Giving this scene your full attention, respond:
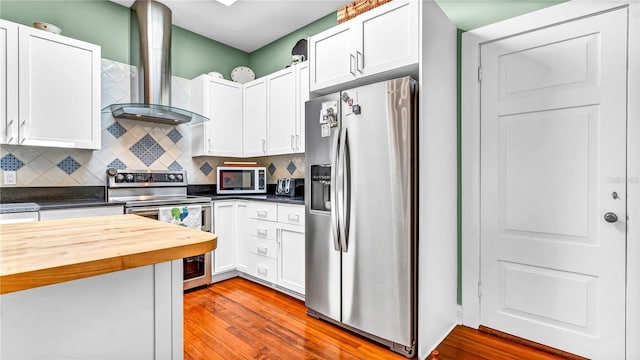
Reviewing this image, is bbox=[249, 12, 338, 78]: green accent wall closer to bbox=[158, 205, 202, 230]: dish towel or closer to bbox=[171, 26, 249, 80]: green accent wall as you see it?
bbox=[171, 26, 249, 80]: green accent wall

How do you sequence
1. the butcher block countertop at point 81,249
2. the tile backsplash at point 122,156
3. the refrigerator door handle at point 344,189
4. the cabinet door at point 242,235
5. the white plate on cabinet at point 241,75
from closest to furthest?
the butcher block countertop at point 81,249 → the refrigerator door handle at point 344,189 → the tile backsplash at point 122,156 → the cabinet door at point 242,235 → the white plate on cabinet at point 241,75

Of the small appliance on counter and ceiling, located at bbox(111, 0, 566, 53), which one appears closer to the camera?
ceiling, located at bbox(111, 0, 566, 53)

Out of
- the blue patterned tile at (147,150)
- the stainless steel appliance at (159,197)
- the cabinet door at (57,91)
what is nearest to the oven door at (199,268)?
the stainless steel appliance at (159,197)

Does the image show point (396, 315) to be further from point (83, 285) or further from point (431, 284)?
point (83, 285)

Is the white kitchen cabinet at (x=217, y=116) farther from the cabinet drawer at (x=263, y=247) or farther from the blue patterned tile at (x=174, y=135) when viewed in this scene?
the cabinet drawer at (x=263, y=247)

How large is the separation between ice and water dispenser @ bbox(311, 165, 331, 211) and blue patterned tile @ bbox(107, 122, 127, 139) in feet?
6.73

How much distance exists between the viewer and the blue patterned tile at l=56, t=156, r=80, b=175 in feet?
9.09

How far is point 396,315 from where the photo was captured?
194 cm

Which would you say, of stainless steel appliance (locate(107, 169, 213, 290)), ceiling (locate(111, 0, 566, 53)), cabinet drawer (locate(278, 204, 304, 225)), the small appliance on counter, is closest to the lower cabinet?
cabinet drawer (locate(278, 204, 304, 225))

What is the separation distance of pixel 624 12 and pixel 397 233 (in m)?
1.77

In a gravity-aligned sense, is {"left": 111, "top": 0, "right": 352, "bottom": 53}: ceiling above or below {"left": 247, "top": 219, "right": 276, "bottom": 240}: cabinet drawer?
above

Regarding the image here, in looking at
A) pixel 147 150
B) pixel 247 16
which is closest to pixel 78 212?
pixel 147 150

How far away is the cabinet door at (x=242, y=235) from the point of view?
323 cm

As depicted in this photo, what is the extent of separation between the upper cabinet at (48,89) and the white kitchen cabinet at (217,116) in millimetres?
984
